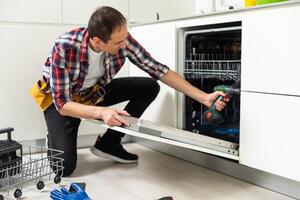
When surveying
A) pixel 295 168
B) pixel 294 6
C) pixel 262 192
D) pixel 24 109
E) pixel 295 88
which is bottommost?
pixel 262 192

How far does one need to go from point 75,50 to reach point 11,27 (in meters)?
0.64

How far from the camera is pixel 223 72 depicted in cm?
193

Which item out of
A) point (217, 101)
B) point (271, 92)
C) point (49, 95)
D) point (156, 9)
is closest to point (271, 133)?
point (271, 92)

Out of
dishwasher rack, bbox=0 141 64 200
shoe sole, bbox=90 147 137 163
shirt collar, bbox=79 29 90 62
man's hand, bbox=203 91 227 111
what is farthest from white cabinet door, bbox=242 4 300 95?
dishwasher rack, bbox=0 141 64 200

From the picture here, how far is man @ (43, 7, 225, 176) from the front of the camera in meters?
1.64

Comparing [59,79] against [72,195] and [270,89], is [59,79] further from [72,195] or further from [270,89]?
[270,89]

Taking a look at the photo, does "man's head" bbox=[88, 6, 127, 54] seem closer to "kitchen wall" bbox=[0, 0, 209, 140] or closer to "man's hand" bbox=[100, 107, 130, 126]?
"man's hand" bbox=[100, 107, 130, 126]

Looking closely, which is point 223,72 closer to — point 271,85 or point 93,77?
point 271,85

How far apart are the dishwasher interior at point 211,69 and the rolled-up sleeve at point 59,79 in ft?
2.22

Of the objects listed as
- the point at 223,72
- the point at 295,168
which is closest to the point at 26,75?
the point at 223,72

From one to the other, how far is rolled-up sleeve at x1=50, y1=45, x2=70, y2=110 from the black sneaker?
0.51 metres

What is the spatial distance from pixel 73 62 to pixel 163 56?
62 cm

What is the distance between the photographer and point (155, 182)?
5.96ft

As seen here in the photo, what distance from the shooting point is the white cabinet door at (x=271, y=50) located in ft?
4.75
